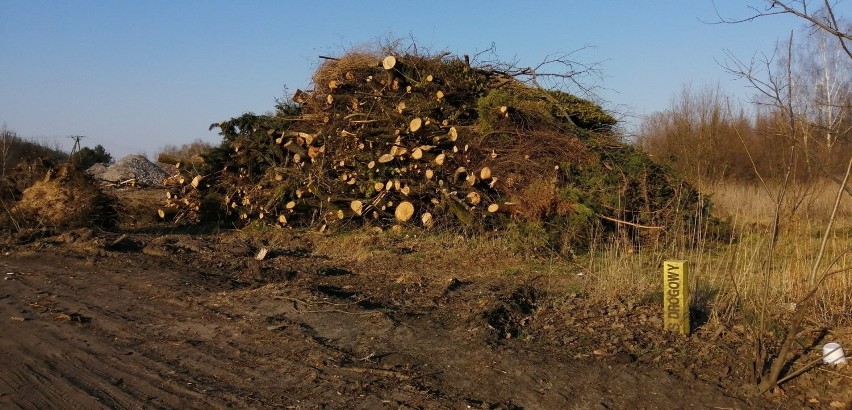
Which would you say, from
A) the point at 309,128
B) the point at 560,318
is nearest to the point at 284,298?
the point at 560,318

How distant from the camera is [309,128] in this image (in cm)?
1448

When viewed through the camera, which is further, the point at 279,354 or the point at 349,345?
the point at 349,345

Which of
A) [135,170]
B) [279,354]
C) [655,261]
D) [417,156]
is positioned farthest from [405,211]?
[135,170]

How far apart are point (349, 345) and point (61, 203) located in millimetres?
9019

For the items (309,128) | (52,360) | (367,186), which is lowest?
(52,360)

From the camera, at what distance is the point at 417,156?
12406 millimetres

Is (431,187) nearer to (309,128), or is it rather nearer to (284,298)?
(309,128)

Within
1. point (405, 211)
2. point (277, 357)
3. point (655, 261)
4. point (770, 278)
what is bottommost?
point (277, 357)

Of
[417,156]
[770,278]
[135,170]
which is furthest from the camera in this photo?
[135,170]

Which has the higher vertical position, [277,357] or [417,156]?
[417,156]

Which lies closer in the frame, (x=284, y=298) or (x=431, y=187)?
(x=284, y=298)

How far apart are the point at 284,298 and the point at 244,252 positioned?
12.6 feet

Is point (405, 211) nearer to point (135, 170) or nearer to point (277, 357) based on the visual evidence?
point (277, 357)

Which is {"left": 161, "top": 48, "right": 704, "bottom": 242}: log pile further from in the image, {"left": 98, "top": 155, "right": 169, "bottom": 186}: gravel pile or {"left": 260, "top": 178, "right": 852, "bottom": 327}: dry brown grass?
{"left": 98, "top": 155, "right": 169, "bottom": 186}: gravel pile
